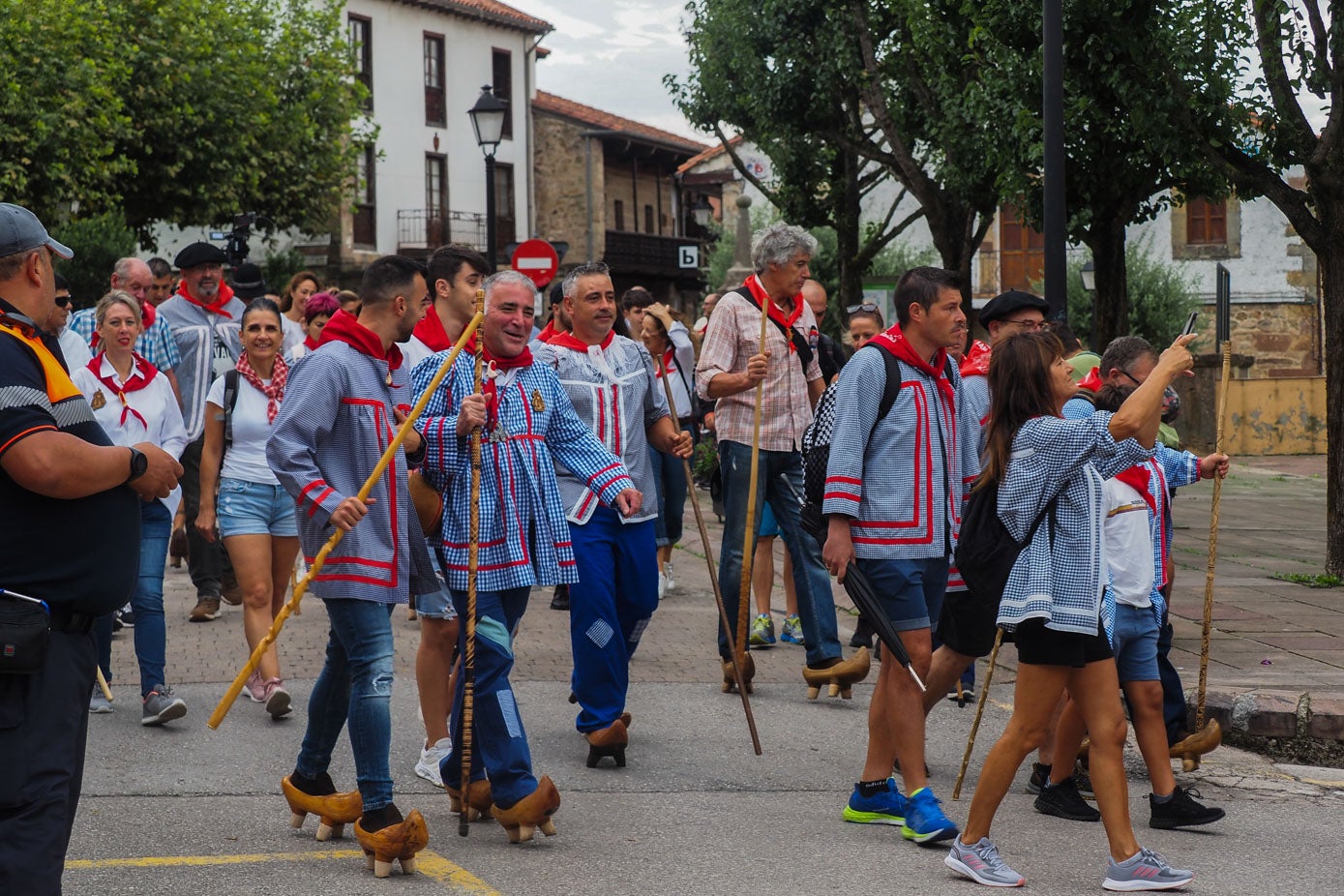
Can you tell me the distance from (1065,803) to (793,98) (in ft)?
61.8

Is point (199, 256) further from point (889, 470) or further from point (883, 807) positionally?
point (883, 807)

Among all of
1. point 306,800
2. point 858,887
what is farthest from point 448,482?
point 858,887

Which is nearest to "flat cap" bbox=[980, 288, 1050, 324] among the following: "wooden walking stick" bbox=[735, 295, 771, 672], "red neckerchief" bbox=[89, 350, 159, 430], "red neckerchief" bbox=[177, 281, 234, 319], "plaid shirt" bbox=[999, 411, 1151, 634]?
"wooden walking stick" bbox=[735, 295, 771, 672]

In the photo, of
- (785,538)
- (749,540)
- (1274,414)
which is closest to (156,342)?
(785,538)

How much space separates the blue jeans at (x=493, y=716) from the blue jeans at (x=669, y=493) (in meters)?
4.45

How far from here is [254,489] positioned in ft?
25.2

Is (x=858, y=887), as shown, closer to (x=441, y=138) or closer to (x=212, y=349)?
(x=212, y=349)

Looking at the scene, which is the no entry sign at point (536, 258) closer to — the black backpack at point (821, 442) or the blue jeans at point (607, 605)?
the blue jeans at point (607, 605)

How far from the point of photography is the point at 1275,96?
38.7ft

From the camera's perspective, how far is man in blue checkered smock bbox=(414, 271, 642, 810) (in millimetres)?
5586

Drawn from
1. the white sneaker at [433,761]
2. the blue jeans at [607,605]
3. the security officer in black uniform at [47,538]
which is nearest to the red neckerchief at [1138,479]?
the blue jeans at [607,605]

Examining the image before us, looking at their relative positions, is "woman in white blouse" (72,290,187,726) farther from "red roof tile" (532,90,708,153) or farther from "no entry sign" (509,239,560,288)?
"red roof tile" (532,90,708,153)

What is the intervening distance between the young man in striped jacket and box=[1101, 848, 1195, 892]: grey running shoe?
0.84m

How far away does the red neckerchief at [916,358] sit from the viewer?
19.4ft
